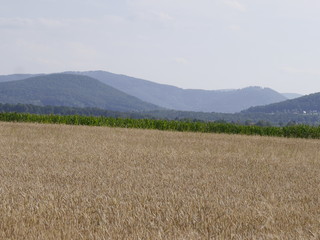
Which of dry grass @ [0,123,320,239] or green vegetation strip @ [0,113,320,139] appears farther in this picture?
green vegetation strip @ [0,113,320,139]

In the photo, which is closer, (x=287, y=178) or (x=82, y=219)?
(x=82, y=219)

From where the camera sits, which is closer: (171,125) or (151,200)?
(151,200)

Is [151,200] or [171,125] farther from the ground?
[171,125]

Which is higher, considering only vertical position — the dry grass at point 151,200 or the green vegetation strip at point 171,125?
the green vegetation strip at point 171,125

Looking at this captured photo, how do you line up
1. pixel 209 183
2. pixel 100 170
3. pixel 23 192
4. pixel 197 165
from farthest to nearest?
pixel 197 165 < pixel 100 170 < pixel 209 183 < pixel 23 192

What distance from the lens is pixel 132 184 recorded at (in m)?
10.4

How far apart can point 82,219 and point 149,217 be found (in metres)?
1.02

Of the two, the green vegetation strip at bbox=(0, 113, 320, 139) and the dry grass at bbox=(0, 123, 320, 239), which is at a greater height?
the green vegetation strip at bbox=(0, 113, 320, 139)

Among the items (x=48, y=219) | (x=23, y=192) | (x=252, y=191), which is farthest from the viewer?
(x=252, y=191)

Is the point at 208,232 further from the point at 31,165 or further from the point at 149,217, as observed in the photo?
the point at 31,165

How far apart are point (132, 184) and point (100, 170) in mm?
2564

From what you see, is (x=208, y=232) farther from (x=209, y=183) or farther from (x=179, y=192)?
(x=209, y=183)

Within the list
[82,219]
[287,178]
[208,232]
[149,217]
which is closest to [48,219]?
[82,219]

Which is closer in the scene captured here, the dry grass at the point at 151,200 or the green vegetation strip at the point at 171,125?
the dry grass at the point at 151,200
